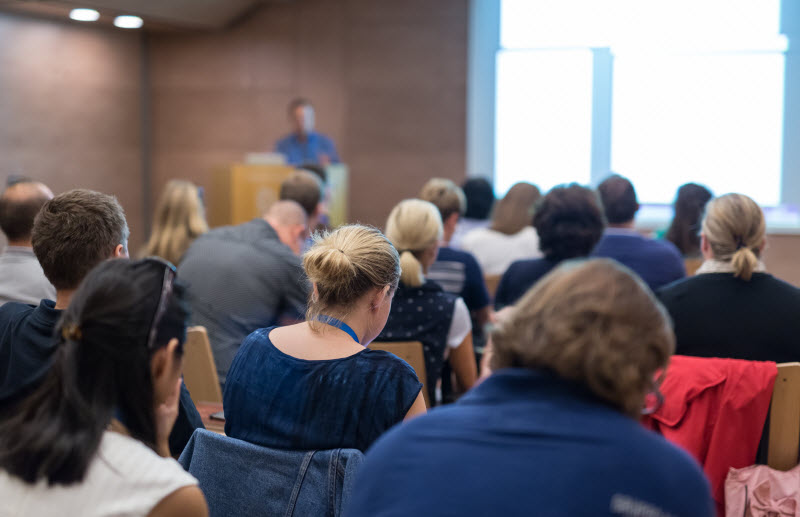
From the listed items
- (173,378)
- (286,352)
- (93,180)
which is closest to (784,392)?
(286,352)

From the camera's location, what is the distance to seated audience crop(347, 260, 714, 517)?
100 cm

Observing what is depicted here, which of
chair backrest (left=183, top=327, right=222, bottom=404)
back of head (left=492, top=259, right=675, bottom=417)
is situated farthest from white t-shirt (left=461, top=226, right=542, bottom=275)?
back of head (left=492, top=259, right=675, bottom=417)

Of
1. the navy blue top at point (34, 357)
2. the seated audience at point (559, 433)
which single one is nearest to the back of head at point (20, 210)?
the navy blue top at point (34, 357)

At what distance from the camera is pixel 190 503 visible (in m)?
1.18

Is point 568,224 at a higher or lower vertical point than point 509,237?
higher

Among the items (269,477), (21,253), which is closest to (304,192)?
(21,253)

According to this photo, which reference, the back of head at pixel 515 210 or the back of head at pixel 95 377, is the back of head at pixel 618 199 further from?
the back of head at pixel 95 377

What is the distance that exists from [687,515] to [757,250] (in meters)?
1.95

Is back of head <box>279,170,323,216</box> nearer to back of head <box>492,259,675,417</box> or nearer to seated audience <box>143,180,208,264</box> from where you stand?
seated audience <box>143,180,208,264</box>

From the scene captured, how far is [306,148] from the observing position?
310 inches

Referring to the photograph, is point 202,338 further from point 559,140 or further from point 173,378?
point 559,140

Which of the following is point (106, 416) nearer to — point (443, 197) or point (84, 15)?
point (443, 197)

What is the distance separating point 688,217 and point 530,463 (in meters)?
3.80

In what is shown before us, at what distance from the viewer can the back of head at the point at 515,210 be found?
14.7ft
